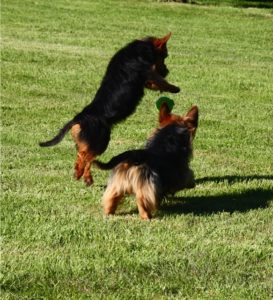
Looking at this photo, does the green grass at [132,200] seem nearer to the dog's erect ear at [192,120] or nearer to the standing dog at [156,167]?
the standing dog at [156,167]

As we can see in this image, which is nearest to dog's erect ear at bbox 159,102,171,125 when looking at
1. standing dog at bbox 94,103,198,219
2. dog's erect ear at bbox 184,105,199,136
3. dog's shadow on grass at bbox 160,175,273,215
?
standing dog at bbox 94,103,198,219

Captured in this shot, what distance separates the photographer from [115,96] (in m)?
6.96

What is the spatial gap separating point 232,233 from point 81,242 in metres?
1.19

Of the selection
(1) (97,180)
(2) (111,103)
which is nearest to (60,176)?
(1) (97,180)

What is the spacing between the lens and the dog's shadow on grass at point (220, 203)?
645 cm

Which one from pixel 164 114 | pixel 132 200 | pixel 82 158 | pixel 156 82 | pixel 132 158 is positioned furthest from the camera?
pixel 156 82

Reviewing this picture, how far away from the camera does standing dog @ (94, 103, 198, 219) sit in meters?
5.89

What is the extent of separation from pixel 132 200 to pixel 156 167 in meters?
0.75

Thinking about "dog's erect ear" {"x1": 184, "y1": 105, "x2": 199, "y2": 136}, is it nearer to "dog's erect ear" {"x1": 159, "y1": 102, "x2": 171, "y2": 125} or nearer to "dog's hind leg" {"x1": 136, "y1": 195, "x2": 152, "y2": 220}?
"dog's erect ear" {"x1": 159, "y1": 102, "x2": 171, "y2": 125}

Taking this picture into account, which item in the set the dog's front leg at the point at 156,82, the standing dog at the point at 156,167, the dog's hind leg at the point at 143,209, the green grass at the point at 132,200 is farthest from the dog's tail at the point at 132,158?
the dog's front leg at the point at 156,82

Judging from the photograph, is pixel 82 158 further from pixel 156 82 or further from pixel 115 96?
pixel 156 82

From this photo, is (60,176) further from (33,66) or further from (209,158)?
(33,66)

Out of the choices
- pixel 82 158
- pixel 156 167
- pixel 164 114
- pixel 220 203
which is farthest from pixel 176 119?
pixel 82 158

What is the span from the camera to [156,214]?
20.6 ft
